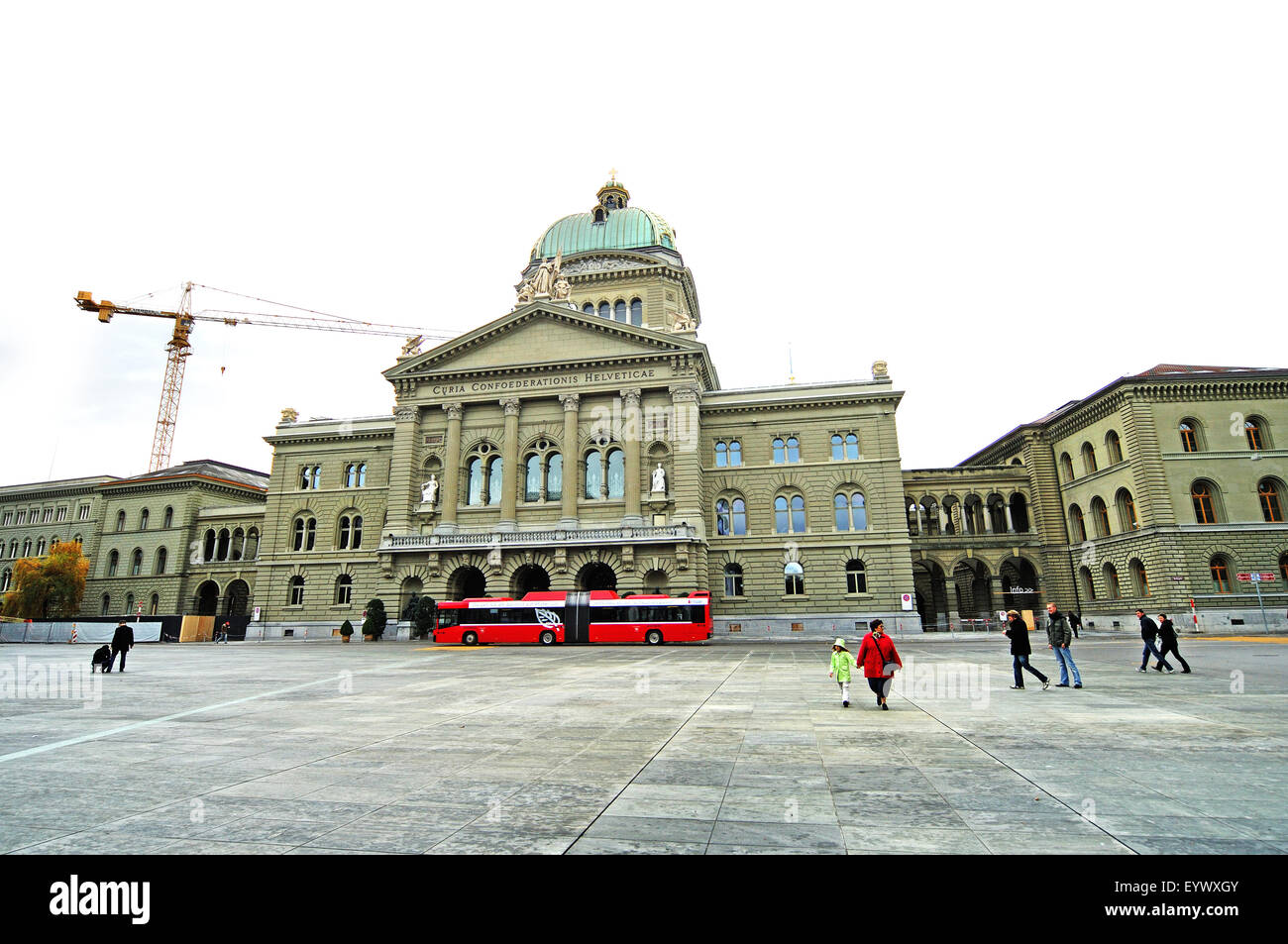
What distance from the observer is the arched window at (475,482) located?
4831cm

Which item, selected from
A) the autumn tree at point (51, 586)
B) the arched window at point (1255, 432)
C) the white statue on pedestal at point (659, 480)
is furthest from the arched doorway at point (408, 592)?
the arched window at point (1255, 432)

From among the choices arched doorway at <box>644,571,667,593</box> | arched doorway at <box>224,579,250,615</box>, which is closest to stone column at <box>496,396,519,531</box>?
arched doorway at <box>644,571,667,593</box>

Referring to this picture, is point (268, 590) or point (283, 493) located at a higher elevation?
point (283, 493)

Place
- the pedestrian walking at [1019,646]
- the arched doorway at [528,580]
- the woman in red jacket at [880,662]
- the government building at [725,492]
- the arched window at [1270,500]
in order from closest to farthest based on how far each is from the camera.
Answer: the woman in red jacket at [880,662], the pedestrian walking at [1019,646], the arched window at [1270,500], the government building at [725,492], the arched doorway at [528,580]

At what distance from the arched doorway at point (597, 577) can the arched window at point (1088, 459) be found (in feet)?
111

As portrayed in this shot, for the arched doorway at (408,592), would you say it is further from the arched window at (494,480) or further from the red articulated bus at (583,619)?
the arched window at (494,480)

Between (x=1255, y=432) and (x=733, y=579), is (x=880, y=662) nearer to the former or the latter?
(x=733, y=579)

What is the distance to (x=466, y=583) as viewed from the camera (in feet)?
158

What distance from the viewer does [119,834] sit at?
5.50 meters

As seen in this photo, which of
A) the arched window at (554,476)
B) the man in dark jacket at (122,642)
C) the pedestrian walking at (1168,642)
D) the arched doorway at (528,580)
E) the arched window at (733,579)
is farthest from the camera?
the arched window at (554,476)

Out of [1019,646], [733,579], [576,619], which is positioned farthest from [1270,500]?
[576,619]
